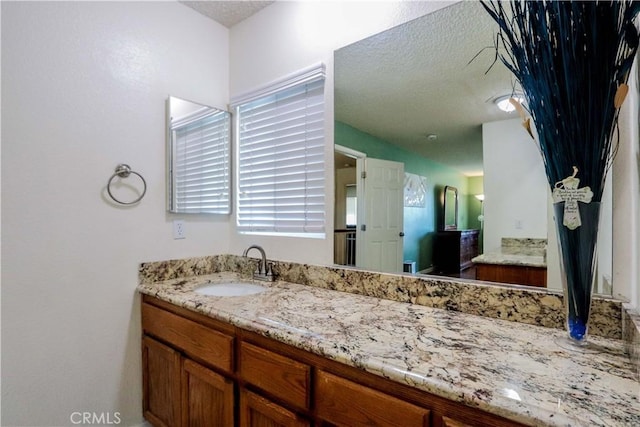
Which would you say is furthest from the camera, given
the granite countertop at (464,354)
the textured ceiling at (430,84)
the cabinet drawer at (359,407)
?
the textured ceiling at (430,84)

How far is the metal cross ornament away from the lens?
0.83m

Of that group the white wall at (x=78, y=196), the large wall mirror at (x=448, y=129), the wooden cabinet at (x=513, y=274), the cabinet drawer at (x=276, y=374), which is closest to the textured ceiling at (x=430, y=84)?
the large wall mirror at (x=448, y=129)

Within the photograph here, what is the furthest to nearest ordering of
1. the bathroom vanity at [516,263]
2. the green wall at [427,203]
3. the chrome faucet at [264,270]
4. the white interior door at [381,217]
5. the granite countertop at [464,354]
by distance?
the chrome faucet at [264,270] → the white interior door at [381,217] → the green wall at [427,203] → the bathroom vanity at [516,263] → the granite countertop at [464,354]

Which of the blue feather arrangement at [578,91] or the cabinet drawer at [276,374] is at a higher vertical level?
the blue feather arrangement at [578,91]

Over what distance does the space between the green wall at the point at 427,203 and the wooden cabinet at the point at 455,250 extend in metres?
0.03

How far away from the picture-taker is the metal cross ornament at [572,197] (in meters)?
0.83

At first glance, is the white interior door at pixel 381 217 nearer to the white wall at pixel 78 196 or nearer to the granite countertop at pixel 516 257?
the granite countertop at pixel 516 257

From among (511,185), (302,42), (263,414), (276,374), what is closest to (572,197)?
(511,185)

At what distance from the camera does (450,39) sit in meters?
1.27

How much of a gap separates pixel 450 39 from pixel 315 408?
4.74ft

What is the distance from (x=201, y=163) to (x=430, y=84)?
145 cm

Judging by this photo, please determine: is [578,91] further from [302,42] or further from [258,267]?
[258,267]

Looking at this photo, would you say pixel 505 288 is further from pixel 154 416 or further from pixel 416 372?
pixel 154 416

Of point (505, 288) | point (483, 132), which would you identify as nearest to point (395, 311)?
point (505, 288)
